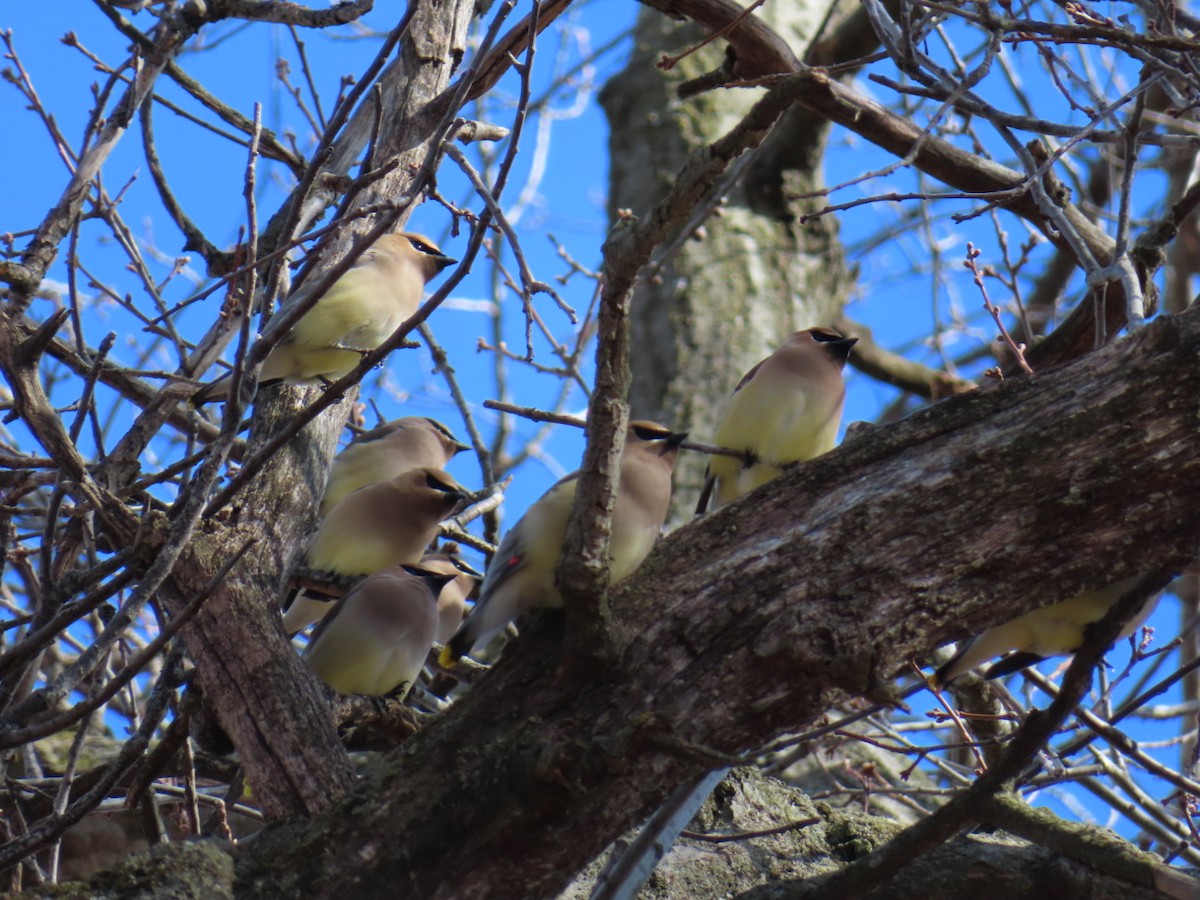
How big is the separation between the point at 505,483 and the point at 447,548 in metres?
0.71

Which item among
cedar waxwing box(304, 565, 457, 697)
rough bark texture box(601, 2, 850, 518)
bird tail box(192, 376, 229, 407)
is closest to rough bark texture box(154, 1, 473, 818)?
bird tail box(192, 376, 229, 407)

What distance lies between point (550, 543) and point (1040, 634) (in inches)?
49.4

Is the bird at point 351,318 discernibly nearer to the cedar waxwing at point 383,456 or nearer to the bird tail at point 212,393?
the bird tail at point 212,393

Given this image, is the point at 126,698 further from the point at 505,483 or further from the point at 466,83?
the point at 466,83

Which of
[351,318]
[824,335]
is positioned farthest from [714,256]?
[351,318]

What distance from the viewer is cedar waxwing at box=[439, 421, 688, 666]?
3230mm

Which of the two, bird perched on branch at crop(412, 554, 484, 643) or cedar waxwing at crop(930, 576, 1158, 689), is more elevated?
bird perched on branch at crop(412, 554, 484, 643)

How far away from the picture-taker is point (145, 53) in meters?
3.55

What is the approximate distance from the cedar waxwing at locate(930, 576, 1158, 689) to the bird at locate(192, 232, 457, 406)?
2156 mm

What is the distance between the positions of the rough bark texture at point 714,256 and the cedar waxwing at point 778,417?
9.21 feet

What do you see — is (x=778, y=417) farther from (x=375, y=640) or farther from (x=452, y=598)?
(x=452, y=598)

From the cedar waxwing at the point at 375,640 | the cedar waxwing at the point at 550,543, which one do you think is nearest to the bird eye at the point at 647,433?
the cedar waxwing at the point at 550,543

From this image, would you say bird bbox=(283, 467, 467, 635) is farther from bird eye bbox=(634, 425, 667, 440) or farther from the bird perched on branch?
bird eye bbox=(634, 425, 667, 440)

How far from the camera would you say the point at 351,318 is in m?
4.86
